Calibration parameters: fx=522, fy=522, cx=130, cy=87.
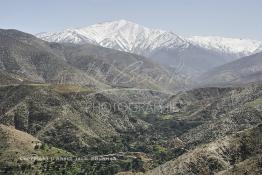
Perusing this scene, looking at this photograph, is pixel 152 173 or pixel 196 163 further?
pixel 152 173

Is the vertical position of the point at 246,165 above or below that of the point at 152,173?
above

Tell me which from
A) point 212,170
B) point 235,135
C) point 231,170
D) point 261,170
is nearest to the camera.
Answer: point 261,170

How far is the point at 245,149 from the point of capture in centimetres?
18025

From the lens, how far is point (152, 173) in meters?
195

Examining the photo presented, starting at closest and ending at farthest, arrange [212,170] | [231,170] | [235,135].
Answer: [231,170], [212,170], [235,135]

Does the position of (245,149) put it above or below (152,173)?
above

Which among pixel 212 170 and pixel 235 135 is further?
pixel 235 135

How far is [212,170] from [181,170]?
10.4 metres

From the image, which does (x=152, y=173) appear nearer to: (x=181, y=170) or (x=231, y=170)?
(x=181, y=170)

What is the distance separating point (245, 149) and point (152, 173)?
36457 mm

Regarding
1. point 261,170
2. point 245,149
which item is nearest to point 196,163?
point 245,149

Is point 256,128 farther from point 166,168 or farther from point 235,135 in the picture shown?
point 166,168

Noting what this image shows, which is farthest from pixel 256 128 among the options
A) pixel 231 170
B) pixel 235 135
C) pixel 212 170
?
pixel 231 170

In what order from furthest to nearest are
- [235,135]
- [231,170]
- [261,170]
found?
[235,135] < [231,170] < [261,170]
